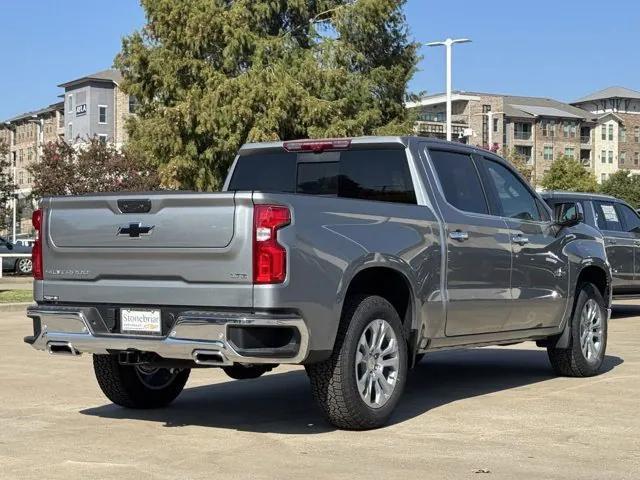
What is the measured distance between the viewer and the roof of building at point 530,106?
372 ft

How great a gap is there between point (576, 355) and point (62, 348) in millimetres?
4938

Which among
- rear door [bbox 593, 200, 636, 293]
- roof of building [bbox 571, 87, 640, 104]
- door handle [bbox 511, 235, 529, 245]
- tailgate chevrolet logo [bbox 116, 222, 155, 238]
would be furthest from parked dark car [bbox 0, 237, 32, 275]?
roof of building [bbox 571, 87, 640, 104]

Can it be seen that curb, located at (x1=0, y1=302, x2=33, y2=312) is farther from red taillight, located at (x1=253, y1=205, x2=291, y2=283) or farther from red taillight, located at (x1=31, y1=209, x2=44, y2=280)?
red taillight, located at (x1=253, y1=205, x2=291, y2=283)

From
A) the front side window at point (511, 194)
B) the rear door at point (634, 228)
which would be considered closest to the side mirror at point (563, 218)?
the front side window at point (511, 194)

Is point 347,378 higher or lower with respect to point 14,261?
higher

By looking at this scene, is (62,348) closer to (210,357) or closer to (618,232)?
(210,357)

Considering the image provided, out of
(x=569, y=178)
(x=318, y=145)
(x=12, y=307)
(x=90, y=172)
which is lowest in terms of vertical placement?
(x=12, y=307)

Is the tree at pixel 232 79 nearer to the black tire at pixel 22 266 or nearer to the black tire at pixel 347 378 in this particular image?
the black tire at pixel 22 266

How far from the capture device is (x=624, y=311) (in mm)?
20453

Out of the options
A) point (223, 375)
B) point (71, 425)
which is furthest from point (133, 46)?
point (71, 425)

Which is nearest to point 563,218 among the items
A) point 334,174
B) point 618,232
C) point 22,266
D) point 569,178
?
point 334,174

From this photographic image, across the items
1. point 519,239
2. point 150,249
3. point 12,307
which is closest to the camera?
point 150,249

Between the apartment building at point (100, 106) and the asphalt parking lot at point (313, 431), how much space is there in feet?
275

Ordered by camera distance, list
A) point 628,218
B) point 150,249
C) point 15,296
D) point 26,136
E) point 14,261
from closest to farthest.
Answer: point 150,249
point 628,218
point 15,296
point 14,261
point 26,136
